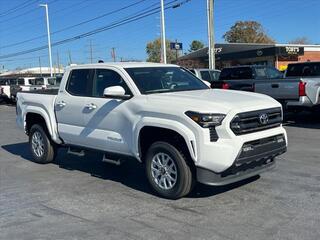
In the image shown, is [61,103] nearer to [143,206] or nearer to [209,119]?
[143,206]

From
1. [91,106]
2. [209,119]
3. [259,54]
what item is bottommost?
[209,119]

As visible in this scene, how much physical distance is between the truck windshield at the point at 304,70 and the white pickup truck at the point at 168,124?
7729 mm

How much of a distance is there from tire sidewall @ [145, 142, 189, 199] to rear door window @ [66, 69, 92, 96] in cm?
184

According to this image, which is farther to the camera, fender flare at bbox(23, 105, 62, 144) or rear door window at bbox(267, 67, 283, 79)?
rear door window at bbox(267, 67, 283, 79)

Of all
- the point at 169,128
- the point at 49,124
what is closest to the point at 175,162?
the point at 169,128

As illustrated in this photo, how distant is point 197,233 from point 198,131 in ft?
4.40

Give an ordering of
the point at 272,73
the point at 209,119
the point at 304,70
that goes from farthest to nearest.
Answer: the point at 272,73, the point at 304,70, the point at 209,119

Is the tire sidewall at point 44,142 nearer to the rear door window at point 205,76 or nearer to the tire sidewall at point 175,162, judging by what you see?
the tire sidewall at point 175,162

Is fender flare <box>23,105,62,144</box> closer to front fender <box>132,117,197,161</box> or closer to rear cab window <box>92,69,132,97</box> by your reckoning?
rear cab window <box>92,69,132,97</box>

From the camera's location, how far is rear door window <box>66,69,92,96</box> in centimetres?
781

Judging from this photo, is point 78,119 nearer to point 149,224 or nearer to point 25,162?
point 25,162

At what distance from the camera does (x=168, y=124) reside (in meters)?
6.08

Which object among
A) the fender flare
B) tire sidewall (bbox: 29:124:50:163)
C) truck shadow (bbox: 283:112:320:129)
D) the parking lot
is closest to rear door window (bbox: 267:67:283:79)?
truck shadow (bbox: 283:112:320:129)

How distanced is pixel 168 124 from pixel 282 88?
7952 millimetres
